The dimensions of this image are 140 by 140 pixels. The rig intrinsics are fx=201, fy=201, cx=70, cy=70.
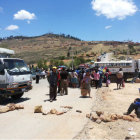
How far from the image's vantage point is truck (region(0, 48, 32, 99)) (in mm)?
9336

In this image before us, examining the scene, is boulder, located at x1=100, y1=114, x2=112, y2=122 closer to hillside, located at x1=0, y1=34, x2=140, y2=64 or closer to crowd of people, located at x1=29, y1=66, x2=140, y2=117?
crowd of people, located at x1=29, y1=66, x2=140, y2=117

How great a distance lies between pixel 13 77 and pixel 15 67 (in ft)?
2.56

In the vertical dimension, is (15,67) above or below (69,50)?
below

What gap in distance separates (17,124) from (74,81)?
A: 33.7ft

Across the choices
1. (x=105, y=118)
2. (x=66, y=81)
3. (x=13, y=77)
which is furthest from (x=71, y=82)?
(x=105, y=118)

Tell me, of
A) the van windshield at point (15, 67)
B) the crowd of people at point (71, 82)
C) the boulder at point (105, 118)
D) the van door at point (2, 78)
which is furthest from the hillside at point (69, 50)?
the boulder at point (105, 118)

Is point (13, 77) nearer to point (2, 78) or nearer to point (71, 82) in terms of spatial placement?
point (2, 78)

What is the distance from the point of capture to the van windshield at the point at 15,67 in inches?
382

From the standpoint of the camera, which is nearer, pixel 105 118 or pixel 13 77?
pixel 105 118

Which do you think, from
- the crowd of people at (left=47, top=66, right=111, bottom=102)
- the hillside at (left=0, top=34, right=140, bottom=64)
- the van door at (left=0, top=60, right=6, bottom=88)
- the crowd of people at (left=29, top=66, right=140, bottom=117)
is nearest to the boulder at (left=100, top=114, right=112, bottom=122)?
the crowd of people at (left=29, top=66, right=140, bottom=117)

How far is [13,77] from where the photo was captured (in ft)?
31.2

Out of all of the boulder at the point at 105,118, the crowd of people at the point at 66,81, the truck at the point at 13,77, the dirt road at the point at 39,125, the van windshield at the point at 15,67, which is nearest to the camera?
the dirt road at the point at 39,125

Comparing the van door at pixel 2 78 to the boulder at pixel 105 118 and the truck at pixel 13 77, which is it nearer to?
the truck at pixel 13 77

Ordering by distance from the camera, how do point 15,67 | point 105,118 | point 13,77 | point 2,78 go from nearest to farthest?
point 105,118 → point 2,78 → point 13,77 → point 15,67
